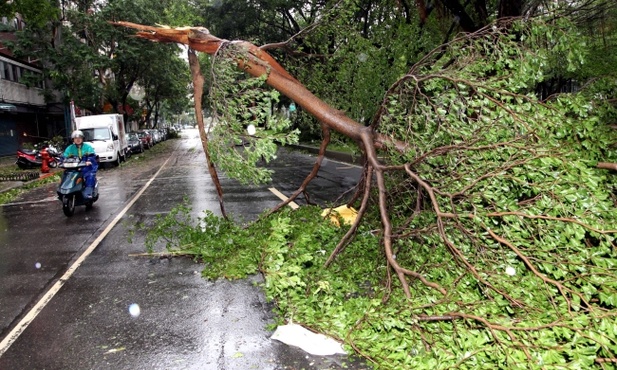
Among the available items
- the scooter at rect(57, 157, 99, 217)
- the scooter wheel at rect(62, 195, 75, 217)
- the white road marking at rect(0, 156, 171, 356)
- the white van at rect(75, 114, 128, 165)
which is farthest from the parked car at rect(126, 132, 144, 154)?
the white road marking at rect(0, 156, 171, 356)

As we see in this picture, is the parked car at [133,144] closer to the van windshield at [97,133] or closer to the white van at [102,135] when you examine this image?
the white van at [102,135]

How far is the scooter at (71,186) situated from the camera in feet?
33.0

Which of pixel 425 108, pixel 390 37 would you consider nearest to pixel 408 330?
pixel 425 108

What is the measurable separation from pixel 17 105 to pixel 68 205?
24853 millimetres

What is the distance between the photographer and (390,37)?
8914 mm

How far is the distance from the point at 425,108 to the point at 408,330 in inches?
93.4

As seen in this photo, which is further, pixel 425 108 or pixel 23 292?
pixel 23 292

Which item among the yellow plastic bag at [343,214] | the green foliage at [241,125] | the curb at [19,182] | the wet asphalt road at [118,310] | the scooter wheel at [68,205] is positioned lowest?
the wet asphalt road at [118,310]

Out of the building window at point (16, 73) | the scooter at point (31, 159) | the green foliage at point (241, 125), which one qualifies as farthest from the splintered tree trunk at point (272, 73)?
the building window at point (16, 73)

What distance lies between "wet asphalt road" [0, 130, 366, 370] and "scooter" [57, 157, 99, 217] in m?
0.86

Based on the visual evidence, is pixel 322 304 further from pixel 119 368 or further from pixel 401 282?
pixel 119 368

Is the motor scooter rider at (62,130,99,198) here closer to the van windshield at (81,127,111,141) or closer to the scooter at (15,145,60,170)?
the scooter at (15,145,60,170)

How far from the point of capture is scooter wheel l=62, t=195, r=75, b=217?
10.1m

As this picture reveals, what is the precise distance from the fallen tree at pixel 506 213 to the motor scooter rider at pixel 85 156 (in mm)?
8010
